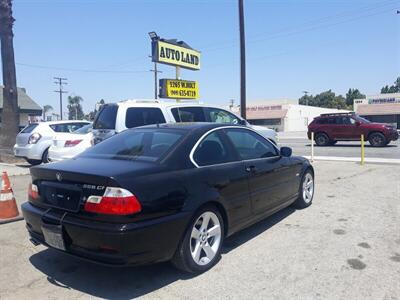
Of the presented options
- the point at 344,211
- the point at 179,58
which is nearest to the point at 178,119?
the point at 344,211

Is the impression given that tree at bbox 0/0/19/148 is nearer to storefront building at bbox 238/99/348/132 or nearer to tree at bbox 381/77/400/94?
storefront building at bbox 238/99/348/132

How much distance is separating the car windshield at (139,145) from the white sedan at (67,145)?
5.95m

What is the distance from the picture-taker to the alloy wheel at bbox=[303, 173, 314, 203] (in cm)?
658

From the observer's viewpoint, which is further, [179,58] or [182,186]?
[179,58]

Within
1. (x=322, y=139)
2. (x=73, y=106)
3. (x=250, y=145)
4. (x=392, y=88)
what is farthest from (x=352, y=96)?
(x=250, y=145)

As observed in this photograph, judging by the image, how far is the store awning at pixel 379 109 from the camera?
55.1 metres

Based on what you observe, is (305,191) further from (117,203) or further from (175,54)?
(175,54)

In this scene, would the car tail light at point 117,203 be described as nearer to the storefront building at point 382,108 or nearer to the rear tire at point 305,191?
the rear tire at point 305,191

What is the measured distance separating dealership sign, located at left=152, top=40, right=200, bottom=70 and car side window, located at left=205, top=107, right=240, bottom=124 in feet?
20.9

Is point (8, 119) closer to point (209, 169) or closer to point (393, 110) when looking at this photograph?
point (209, 169)

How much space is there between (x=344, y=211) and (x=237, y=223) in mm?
2692

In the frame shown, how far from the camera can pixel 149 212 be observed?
3447mm

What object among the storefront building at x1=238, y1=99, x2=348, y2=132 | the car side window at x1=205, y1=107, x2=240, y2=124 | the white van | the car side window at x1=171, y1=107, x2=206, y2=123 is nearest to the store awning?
the storefront building at x1=238, y1=99, x2=348, y2=132

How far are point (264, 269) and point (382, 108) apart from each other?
194 feet
